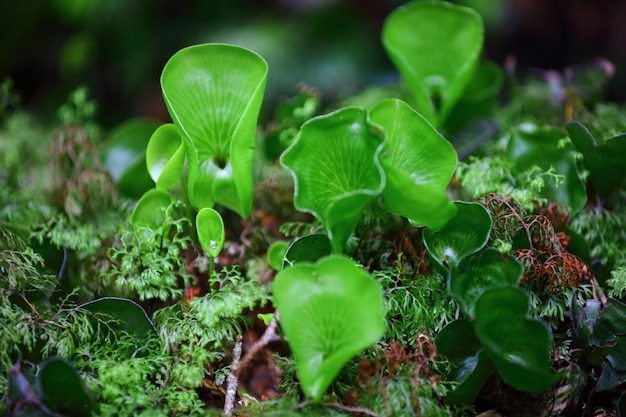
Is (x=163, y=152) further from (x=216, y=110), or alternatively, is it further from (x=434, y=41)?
(x=434, y=41)

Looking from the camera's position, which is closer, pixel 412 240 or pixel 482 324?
pixel 482 324

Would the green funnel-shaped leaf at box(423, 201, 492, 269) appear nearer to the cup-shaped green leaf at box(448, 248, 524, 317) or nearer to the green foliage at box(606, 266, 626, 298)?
the cup-shaped green leaf at box(448, 248, 524, 317)

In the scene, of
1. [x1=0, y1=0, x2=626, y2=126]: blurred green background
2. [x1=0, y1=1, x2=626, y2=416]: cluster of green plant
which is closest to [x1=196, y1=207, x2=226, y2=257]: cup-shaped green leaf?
[x1=0, y1=1, x2=626, y2=416]: cluster of green plant

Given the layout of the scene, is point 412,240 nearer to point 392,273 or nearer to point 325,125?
point 392,273

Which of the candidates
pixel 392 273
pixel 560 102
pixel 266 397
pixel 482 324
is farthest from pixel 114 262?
pixel 560 102

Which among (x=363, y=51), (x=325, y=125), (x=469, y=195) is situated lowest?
(x=363, y=51)

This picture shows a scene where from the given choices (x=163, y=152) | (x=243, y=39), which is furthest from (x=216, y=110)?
(x=243, y=39)

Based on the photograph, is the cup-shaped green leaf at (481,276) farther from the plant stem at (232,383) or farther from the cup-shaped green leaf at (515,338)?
the plant stem at (232,383)

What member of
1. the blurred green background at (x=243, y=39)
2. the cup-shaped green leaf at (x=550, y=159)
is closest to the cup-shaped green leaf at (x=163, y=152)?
the cup-shaped green leaf at (x=550, y=159)
